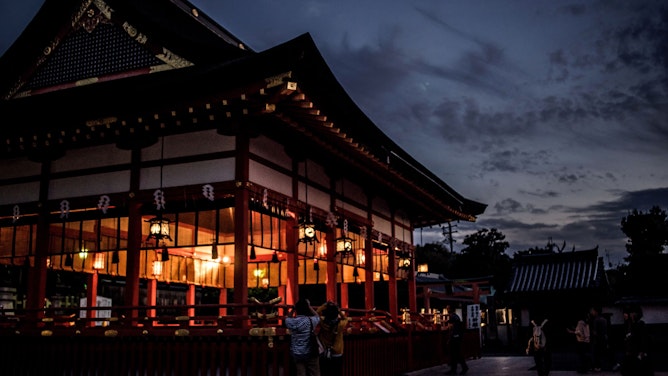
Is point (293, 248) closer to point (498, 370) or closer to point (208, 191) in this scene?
point (208, 191)

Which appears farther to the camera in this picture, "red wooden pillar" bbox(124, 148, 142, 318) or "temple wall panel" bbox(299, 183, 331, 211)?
"temple wall panel" bbox(299, 183, 331, 211)

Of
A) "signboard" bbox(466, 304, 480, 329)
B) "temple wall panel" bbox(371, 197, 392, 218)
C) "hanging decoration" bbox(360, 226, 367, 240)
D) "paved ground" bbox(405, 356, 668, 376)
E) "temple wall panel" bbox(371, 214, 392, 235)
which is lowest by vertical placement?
"paved ground" bbox(405, 356, 668, 376)

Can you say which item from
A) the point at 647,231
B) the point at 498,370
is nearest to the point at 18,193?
the point at 498,370

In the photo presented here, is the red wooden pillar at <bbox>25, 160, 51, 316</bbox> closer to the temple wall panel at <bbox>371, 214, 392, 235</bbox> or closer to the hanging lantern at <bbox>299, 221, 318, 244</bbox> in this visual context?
the hanging lantern at <bbox>299, 221, 318, 244</bbox>

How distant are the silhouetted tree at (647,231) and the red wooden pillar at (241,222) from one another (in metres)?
44.5

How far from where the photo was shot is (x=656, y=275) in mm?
33625

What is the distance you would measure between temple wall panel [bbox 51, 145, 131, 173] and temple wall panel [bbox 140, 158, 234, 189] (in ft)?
2.57

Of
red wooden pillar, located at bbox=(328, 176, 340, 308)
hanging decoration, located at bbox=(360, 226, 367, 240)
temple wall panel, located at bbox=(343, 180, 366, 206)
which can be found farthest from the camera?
hanging decoration, located at bbox=(360, 226, 367, 240)

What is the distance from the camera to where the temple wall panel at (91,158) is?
13.8 metres

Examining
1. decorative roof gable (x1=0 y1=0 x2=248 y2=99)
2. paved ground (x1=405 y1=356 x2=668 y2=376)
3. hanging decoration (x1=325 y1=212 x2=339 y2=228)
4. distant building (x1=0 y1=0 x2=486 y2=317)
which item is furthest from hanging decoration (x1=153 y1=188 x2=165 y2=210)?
paved ground (x1=405 y1=356 x2=668 y2=376)

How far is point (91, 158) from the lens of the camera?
46.2 ft

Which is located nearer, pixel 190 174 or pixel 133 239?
pixel 190 174

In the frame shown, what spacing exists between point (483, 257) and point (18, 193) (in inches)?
2151

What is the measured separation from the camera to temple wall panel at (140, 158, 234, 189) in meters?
12.6
